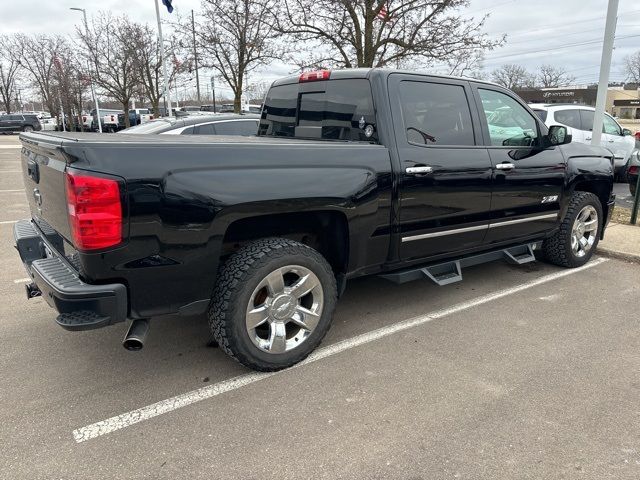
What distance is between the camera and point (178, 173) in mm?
2627

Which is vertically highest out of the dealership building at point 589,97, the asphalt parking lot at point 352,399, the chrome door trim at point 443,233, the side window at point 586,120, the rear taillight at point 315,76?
the dealership building at point 589,97

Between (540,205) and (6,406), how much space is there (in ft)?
14.8

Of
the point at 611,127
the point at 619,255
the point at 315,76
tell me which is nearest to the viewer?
the point at 315,76

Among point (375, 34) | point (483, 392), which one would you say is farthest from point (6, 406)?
point (375, 34)

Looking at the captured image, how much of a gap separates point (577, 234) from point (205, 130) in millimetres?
5478

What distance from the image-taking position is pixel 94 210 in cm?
244

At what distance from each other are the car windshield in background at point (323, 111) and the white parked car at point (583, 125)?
760 cm

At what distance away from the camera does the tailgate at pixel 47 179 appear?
2.63m

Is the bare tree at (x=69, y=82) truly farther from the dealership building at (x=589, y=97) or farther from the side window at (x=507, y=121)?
the dealership building at (x=589, y=97)

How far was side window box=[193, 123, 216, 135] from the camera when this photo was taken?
7.67 metres

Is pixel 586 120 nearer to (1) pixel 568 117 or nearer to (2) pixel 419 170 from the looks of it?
(1) pixel 568 117

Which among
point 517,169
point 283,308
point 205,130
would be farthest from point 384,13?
point 283,308

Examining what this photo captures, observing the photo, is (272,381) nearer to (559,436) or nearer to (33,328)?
(559,436)

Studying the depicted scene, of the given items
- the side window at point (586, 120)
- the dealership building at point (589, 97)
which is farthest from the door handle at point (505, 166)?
the dealership building at point (589, 97)
